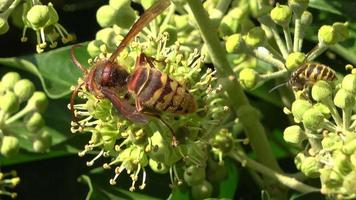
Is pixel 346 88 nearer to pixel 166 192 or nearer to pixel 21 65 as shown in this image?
pixel 166 192

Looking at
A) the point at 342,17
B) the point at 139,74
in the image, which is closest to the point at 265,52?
the point at 139,74

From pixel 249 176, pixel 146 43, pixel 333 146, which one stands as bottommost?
pixel 249 176

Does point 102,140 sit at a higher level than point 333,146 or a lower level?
higher

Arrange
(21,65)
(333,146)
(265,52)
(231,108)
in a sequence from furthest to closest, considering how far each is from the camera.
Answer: (21,65)
(231,108)
(265,52)
(333,146)

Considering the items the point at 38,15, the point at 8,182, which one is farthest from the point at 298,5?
the point at 8,182

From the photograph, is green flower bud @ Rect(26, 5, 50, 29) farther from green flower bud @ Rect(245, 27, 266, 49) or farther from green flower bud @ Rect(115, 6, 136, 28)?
green flower bud @ Rect(245, 27, 266, 49)

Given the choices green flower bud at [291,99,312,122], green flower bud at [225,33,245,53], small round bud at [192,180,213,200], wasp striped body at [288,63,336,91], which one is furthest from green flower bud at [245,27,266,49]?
small round bud at [192,180,213,200]

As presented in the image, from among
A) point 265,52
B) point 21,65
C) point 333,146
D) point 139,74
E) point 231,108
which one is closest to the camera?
point 333,146

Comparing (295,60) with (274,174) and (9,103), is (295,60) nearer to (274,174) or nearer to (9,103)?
(274,174)
